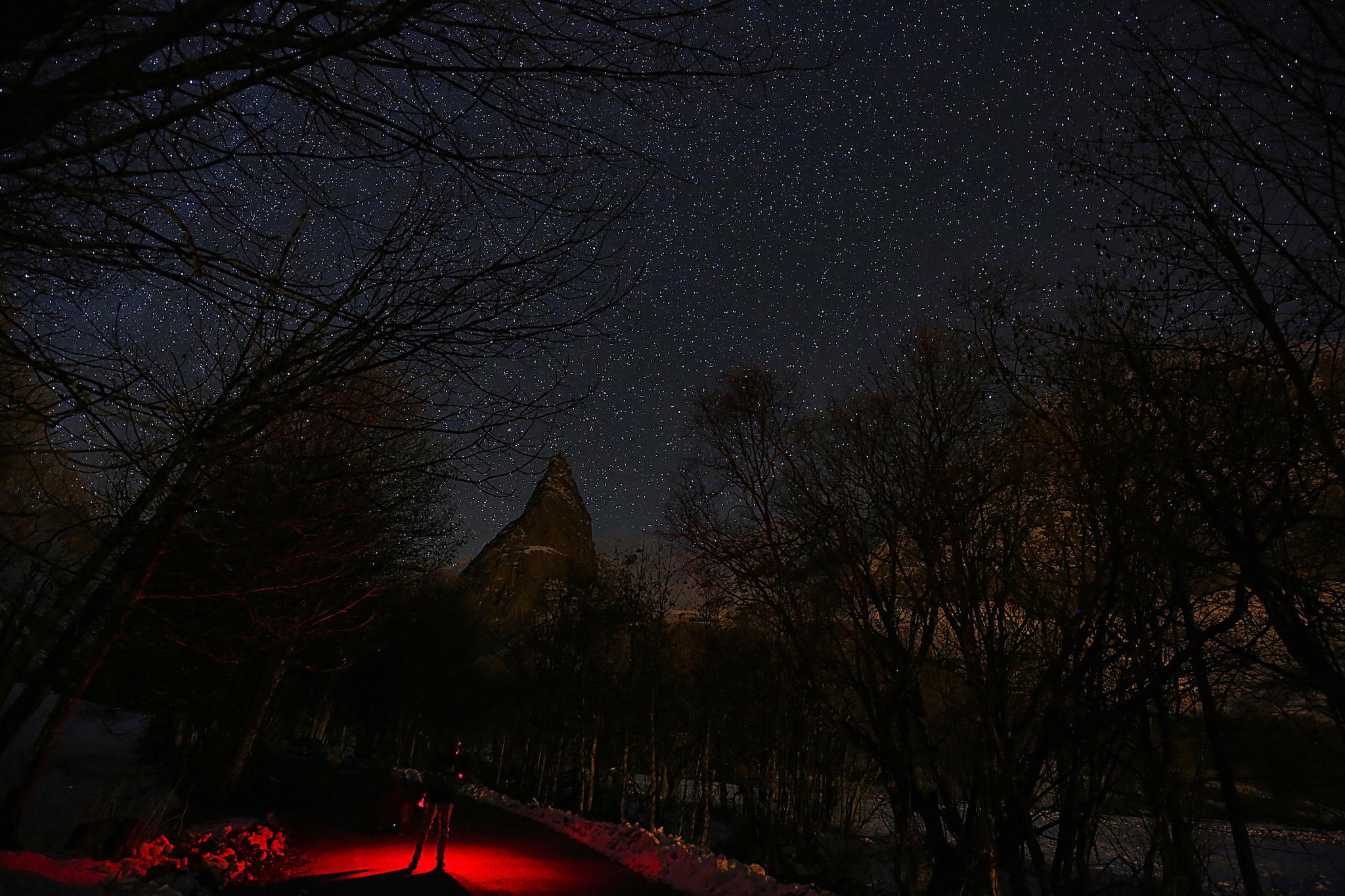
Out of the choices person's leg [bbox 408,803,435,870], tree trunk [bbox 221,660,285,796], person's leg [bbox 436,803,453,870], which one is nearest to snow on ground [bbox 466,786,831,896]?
person's leg [bbox 436,803,453,870]

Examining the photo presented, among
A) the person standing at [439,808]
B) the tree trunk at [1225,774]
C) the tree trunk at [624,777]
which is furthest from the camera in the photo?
the tree trunk at [624,777]

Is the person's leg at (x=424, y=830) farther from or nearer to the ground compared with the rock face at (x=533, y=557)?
nearer to the ground

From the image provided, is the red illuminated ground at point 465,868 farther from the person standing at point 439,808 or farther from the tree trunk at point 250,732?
the tree trunk at point 250,732

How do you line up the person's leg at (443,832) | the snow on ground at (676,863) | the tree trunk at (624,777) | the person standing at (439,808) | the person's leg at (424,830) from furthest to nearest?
the tree trunk at (624,777), the person standing at (439,808), the person's leg at (443,832), the person's leg at (424,830), the snow on ground at (676,863)

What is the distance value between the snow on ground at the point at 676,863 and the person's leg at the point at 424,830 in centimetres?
357

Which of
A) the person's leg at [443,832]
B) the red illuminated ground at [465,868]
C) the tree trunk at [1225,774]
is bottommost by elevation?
the red illuminated ground at [465,868]

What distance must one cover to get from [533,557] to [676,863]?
6174 cm

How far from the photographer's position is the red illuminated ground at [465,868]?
28.1 ft

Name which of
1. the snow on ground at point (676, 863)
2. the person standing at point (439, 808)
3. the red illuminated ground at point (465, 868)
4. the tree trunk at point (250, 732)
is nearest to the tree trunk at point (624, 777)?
the snow on ground at point (676, 863)

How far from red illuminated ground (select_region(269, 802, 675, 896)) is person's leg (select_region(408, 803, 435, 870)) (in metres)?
0.18

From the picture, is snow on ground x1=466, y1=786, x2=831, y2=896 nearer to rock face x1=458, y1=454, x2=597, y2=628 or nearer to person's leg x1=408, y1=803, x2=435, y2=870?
person's leg x1=408, y1=803, x2=435, y2=870

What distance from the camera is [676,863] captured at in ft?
35.6

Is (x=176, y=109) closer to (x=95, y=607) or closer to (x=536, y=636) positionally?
(x=95, y=607)

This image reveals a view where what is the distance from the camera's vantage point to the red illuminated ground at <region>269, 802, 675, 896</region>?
8562 millimetres
